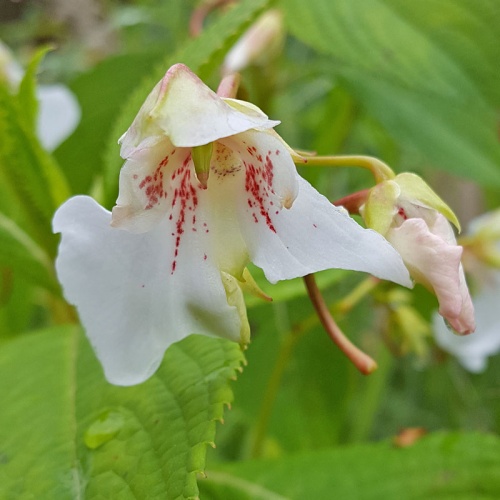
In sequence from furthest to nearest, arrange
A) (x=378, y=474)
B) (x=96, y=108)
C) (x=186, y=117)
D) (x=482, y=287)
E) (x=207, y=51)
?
(x=96, y=108), (x=482, y=287), (x=378, y=474), (x=207, y=51), (x=186, y=117)

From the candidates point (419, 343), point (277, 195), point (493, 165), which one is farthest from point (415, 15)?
point (277, 195)

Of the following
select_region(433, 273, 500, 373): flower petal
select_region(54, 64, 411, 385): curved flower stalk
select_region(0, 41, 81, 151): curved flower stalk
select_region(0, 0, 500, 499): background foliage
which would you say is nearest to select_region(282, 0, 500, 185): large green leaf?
select_region(0, 0, 500, 499): background foliage

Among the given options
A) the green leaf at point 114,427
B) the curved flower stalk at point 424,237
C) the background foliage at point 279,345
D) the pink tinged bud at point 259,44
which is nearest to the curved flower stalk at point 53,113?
the background foliage at point 279,345

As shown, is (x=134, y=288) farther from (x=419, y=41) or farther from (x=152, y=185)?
(x=419, y=41)

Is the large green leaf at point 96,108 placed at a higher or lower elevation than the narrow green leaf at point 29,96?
lower

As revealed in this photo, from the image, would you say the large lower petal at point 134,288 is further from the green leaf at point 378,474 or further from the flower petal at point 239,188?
the green leaf at point 378,474

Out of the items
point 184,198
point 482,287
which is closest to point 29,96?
point 184,198
